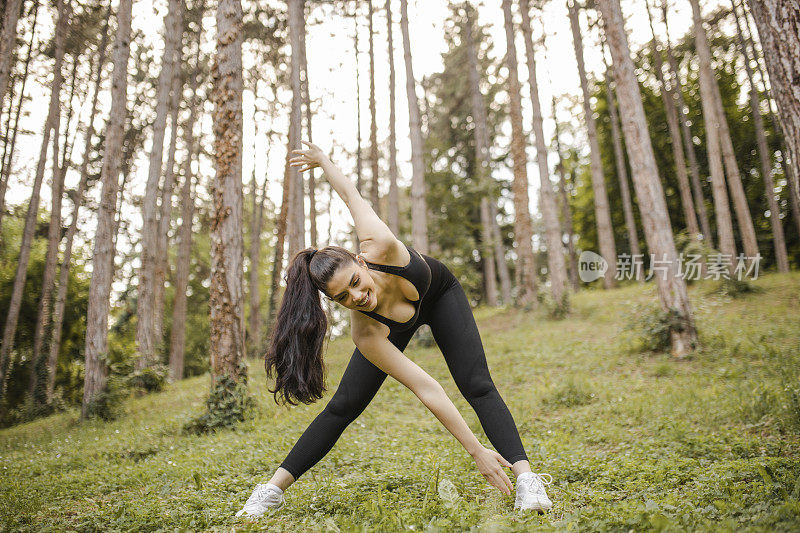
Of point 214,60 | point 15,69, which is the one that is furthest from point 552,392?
point 15,69

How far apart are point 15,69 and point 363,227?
1652cm

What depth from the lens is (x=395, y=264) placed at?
273 centimetres

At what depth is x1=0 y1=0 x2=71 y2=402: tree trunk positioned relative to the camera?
12695 millimetres

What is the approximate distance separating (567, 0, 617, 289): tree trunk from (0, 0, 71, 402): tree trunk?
48.2 ft

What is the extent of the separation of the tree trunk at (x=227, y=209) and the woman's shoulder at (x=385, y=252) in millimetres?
4483

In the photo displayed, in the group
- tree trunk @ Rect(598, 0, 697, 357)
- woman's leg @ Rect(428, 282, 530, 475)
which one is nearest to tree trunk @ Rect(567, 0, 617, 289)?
tree trunk @ Rect(598, 0, 697, 357)

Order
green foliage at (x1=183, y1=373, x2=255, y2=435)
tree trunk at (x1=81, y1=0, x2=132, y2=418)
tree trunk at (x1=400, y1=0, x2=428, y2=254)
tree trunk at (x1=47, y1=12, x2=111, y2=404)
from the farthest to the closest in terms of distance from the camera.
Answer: tree trunk at (x1=47, y1=12, x2=111, y2=404) → tree trunk at (x1=400, y1=0, x2=428, y2=254) → tree trunk at (x1=81, y1=0, x2=132, y2=418) → green foliage at (x1=183, y1=373, x2=255, y2=435)

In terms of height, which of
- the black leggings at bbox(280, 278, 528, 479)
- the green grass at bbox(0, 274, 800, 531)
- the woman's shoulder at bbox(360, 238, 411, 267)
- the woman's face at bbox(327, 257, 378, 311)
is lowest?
the green grass at bbox(0, 274, 800, 531)

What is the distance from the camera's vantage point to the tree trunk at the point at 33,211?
12.7 meters

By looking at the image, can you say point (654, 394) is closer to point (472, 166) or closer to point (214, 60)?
point (214, 60)

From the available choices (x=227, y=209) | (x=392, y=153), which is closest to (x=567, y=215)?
(x=392, y=153)

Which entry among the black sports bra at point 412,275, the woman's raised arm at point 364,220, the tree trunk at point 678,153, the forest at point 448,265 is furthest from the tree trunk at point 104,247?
the tree trunk at point 678,153

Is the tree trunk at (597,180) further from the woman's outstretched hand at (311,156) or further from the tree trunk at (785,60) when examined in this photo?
the woman's outstretched hand at (311,156)

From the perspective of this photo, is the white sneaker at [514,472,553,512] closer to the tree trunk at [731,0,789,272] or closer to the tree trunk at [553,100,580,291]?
the tree trunk at [731,0,789,272]
